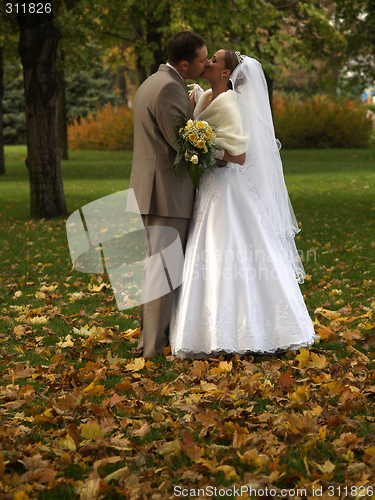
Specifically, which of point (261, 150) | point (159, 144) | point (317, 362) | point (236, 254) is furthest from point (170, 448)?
point (261, 150)

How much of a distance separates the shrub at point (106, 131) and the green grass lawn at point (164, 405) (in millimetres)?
24871

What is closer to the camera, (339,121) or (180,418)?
(180,418)

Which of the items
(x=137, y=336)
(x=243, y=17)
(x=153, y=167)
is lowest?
(x=137, y=336)

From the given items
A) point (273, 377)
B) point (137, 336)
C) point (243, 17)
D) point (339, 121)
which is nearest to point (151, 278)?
point (137, 336)

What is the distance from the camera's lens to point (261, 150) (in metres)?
4.57

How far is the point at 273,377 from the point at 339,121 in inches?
1075

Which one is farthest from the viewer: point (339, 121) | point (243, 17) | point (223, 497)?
point (339, 121)

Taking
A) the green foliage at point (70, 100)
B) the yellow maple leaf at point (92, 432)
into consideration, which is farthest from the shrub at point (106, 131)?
the yellow maple leaf at point (92, 432)

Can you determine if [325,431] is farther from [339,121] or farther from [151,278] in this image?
[339,121]

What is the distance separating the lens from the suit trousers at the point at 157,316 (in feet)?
14.6

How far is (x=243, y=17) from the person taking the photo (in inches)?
519

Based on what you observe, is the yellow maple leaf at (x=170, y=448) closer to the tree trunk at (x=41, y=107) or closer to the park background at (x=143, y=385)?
the park background at (x=143, y=385)

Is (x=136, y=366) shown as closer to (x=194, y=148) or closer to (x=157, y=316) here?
(x=157, y=316)

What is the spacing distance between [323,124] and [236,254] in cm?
2647
